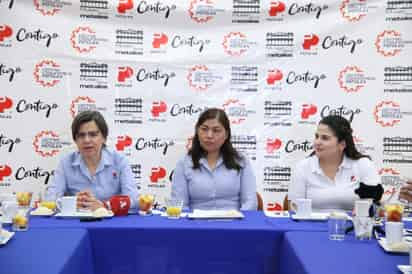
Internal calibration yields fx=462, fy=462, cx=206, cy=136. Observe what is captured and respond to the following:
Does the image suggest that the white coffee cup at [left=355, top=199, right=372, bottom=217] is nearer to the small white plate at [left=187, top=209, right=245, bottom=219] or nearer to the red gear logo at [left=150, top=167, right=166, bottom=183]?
the small white plate at [left=187, top=209, right=245, bottom=219]

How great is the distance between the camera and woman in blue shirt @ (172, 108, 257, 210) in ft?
9.30

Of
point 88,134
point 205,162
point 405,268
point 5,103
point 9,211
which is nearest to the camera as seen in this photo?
point 405,268

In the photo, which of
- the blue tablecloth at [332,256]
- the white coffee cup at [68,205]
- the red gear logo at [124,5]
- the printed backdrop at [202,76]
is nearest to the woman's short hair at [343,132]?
the printed backdrop at [202,76]

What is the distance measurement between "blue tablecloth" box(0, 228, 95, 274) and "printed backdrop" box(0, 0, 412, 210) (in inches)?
68.9

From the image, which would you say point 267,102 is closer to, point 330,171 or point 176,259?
point 330,171

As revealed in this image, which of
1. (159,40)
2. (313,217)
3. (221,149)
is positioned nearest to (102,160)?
(221,149)

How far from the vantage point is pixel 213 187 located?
2836mm

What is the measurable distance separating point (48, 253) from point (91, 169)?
1.26m

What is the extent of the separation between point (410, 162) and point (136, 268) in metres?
2.51

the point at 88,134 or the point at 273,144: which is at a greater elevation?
the point at 88,134

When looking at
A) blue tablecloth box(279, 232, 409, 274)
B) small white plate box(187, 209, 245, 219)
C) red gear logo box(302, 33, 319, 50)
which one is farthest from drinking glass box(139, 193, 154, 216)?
red gear logo box(302, 33, 319, 50)

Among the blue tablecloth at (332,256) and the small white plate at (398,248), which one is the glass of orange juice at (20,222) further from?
the small white plate at (398,248)

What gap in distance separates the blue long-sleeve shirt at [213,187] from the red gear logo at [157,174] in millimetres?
757

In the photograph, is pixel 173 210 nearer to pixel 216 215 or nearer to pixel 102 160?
pixel 216 215
